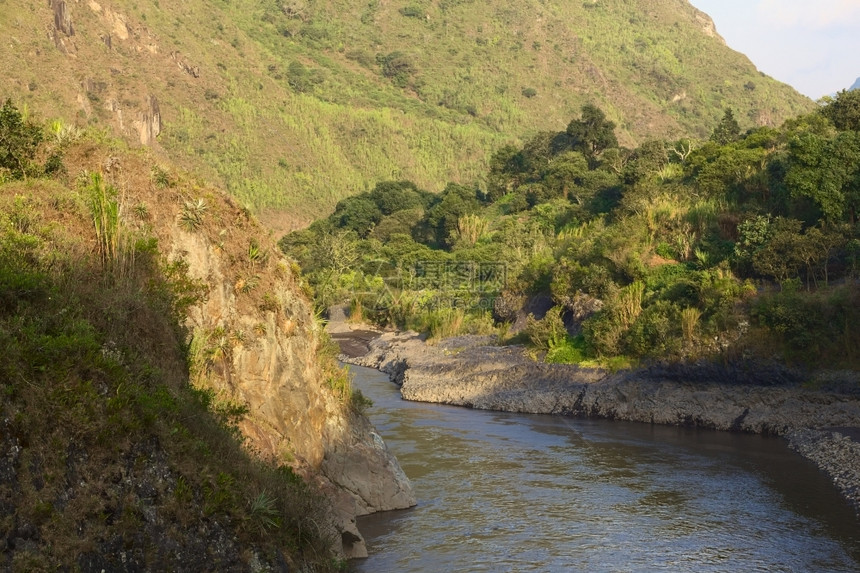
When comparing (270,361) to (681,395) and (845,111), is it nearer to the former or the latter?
(681,395)

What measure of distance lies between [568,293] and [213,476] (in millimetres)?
32855

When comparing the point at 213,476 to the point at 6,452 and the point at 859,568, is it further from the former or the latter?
the point at 859,568

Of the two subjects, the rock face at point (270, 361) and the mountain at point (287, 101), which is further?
the mountain at point (287, 101)

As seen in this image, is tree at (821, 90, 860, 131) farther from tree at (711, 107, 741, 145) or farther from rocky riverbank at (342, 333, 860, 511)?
tree at (711, 107, 741, 145)

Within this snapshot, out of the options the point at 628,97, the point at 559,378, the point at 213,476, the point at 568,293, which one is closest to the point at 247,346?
the point at 213,476

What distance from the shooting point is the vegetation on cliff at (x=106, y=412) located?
8.05m

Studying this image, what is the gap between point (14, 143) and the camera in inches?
510

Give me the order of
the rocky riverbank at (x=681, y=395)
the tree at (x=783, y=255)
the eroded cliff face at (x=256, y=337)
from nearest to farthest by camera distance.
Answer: the eroded cliff face at (x=256, y=337), the rocky riverbank at (x=681, y=395), the tree at (x=783, y=255)

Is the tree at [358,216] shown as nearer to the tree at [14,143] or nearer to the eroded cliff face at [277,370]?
the eroded cliff face at [277,370]

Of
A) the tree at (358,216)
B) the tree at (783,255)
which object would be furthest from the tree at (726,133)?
the tree at (358,216)

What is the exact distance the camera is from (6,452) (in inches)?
310

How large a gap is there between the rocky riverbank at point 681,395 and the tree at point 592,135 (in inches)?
1917

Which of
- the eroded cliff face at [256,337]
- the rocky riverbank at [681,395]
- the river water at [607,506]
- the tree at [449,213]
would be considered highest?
the tree at [449,213]

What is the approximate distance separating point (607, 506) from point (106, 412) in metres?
14.0
